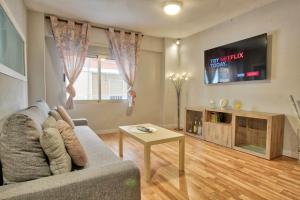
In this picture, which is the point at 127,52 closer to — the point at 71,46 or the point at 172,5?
the point at 71,46

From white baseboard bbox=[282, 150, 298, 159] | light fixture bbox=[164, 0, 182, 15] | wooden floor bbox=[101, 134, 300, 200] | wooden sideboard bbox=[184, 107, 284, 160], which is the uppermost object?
light fixture bbox=[164, 0, 182, 15]

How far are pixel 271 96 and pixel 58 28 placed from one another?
13.3ft

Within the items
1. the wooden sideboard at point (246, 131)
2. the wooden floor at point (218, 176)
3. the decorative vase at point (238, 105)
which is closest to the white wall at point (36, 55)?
the wooden floor at point (218, 176)

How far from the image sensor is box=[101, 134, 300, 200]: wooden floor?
182 cm

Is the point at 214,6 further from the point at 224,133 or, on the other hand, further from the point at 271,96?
the point at 224,133

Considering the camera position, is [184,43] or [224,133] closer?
[224,133]

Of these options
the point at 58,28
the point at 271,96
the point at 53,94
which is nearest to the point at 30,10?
the point at 58,28

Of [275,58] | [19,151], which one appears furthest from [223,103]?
[19,151]

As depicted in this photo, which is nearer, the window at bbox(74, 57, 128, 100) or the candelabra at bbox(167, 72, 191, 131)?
the window at bbox(74, 57, 128, 100)

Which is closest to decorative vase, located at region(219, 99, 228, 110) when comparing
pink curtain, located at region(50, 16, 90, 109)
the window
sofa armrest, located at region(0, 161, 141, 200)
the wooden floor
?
the wooden floor

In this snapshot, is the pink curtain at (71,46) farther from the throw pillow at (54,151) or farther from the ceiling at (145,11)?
the throw pillow at (54,151)

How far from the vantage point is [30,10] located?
3.22m

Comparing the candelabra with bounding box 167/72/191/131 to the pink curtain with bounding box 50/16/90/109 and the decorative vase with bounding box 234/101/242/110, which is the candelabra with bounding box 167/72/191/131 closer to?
the decorative vase with bounding box 234/101/242/110

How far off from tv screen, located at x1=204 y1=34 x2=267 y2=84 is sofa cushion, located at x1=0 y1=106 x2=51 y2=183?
329 centimetres
